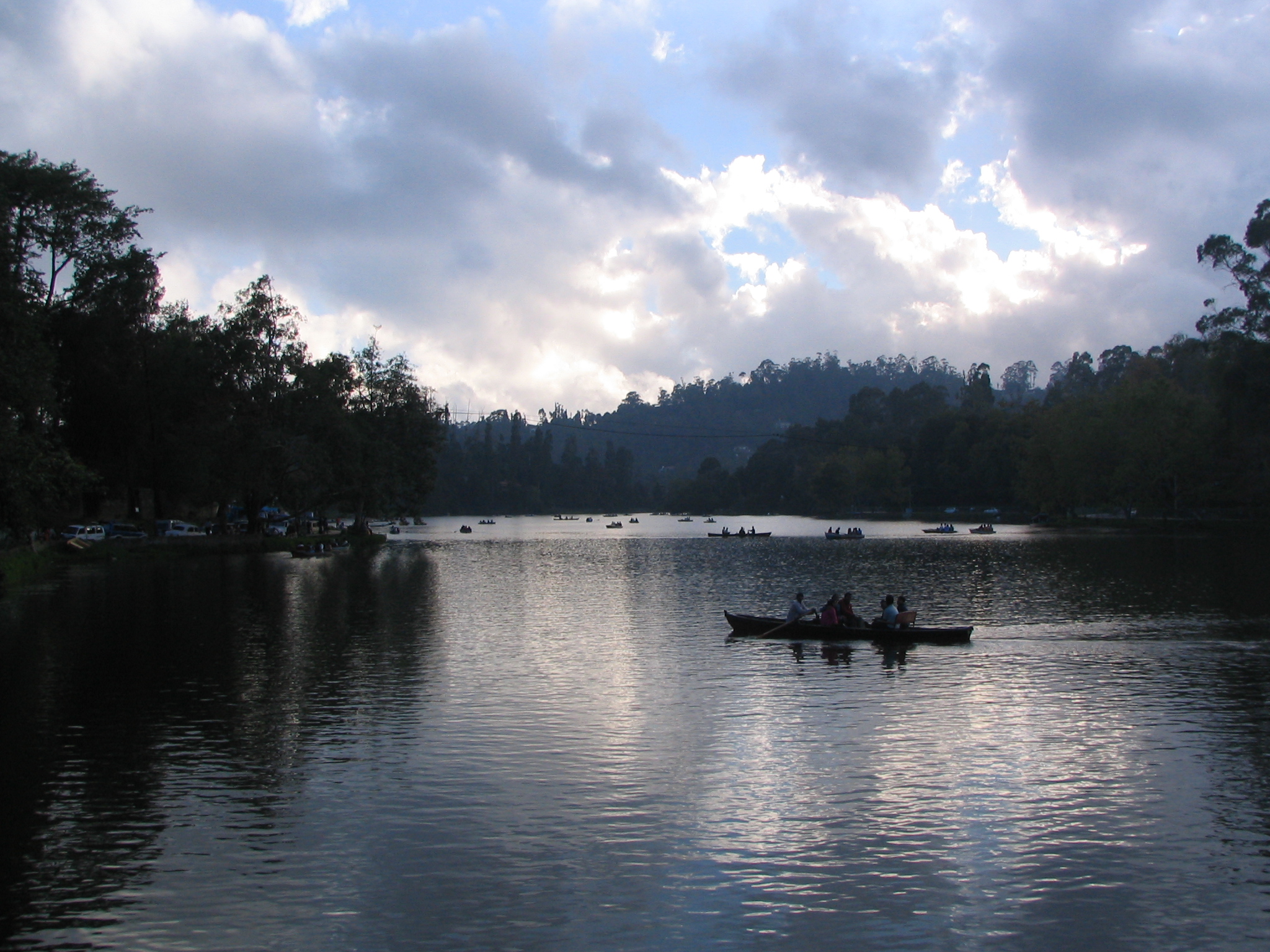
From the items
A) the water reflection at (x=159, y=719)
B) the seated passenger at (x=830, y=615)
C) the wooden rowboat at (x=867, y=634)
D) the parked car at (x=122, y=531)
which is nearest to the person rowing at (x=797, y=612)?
the wooden rowboat at (x=867, y=634)

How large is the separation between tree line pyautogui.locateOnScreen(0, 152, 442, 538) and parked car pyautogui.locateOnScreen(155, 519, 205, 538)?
2.85m

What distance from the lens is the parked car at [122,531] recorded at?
85750mm

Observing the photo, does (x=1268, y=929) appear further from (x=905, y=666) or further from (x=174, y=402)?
Result: (x=174, y=402)

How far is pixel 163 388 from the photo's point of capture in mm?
81562

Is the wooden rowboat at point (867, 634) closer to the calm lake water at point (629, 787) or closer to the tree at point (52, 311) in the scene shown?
the calm lake water at point (629, 787)

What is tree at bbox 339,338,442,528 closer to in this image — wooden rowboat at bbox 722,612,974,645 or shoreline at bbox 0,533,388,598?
shoreline at bbox 0,533,388,598

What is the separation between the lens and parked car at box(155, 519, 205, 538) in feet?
294

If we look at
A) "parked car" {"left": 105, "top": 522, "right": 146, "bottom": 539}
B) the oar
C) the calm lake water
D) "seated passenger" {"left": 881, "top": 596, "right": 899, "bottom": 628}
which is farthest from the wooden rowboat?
"parked car" {"left": 105, "top": 522, "right": 146, "bottom": 539}

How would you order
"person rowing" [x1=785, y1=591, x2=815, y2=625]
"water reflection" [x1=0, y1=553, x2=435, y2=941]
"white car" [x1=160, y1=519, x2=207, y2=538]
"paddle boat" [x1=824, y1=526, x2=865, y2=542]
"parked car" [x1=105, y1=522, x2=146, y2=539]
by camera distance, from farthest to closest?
"paddle boat" [x1=824, y1=526, x2=865, y2=542] < "white car" [x1=160, y1=519, x2=207, y2=538] < "parked car" [x1=105, y1=522, x2=146, y2=539] < "person rowing" [x1=785, y1=591, x2=815, y2=625] < "water reflection" [x1=0, y1=553, x2=435, y2=941]

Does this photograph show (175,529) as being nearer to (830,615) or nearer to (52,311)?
(52,311)

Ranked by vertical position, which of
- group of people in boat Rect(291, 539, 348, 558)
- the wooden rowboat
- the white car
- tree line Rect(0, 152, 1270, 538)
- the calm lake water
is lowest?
the calm lake water

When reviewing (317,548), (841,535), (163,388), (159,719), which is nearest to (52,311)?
(163,388)

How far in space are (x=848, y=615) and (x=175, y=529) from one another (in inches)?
3078

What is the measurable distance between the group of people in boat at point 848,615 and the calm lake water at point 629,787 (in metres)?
1.79
